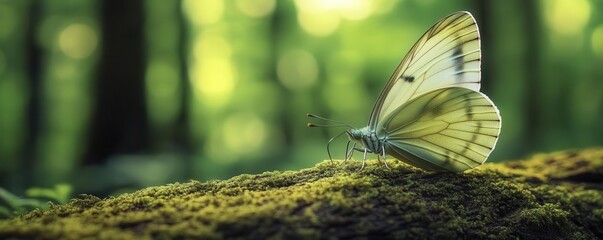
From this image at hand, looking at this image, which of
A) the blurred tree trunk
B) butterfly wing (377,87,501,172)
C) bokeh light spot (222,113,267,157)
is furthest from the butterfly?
bokeh light spot (222,113,267,157)

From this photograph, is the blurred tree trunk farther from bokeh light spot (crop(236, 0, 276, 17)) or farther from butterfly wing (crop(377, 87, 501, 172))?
butterfly wing (crop(377, 87, 501, 172))

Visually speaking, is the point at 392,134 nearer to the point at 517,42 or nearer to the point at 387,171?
the point at 387,171

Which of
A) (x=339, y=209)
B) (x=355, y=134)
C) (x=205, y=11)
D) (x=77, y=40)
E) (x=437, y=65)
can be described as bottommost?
(x=339, y=209)

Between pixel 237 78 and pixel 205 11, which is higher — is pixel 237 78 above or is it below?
below

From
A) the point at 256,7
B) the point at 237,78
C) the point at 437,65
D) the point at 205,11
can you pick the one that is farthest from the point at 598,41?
the point at 437,65

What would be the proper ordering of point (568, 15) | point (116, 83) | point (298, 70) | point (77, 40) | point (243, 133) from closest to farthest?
point (116, 83), point (77, 40), point (568, 15), point (298, 70), point (243, 133)

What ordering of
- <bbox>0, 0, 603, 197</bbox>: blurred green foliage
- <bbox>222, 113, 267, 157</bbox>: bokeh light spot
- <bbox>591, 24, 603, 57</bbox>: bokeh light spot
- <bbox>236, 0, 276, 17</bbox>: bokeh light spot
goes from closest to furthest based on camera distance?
<bbox>0, 0, 603, 197</bbox>: blurred green foliage, <bbox>591, 24, 603, 57</bbox>: bokeh light spot, <bbox>236, 0, 276, 17</bbox>: bokeh light spot, <bbox>222, 113, 267, 157</bbox>: bokeh light spot

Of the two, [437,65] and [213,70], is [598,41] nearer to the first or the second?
[213,70]

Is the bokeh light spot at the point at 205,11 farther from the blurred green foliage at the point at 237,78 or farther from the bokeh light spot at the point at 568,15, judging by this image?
the bokeh light spot at the point at 568,15

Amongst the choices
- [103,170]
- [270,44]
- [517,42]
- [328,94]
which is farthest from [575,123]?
[103,170]
